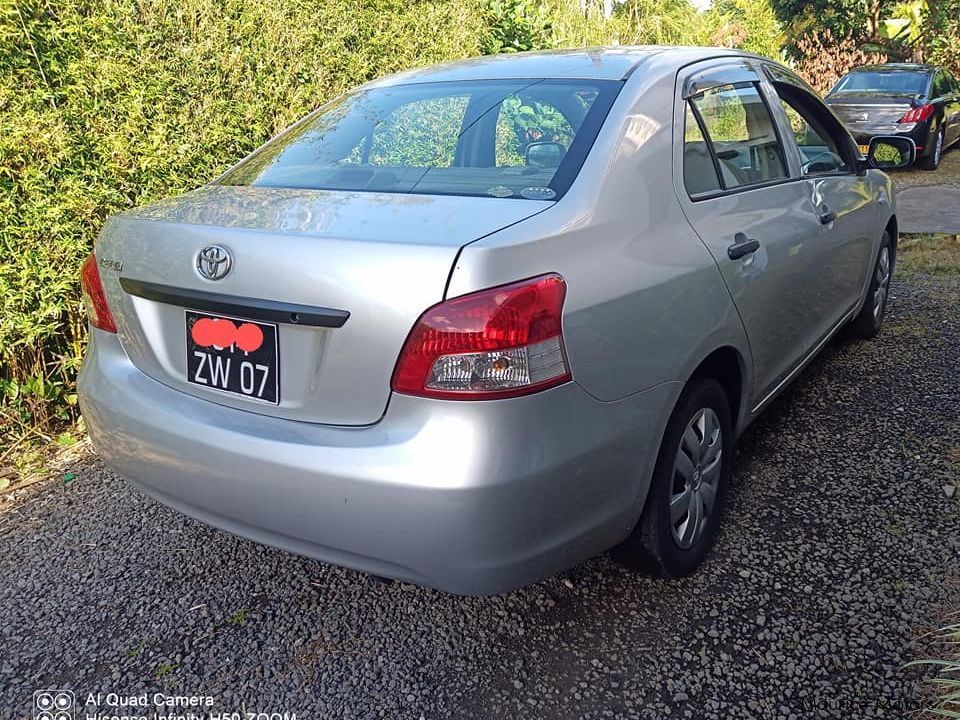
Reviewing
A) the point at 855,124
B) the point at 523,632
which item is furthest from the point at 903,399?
the point at 855,124

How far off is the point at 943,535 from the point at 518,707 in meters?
1.67

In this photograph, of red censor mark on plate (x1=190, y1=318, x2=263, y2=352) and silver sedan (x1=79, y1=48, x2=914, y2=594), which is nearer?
silver sedan (x1=79, y1=48, x2=914, y2=594)

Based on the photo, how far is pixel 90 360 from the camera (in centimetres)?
251

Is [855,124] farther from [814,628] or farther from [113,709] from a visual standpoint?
[113,709]

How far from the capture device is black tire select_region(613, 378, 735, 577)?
2.37m

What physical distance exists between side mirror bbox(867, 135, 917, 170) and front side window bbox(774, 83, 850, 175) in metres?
0.20

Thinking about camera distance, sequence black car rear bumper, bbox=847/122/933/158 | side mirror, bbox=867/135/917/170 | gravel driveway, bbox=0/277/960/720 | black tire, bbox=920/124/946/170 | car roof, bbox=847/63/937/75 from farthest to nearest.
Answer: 1. car roof, bbox=847/63/937/75
2. black tire, bbox=920/124/946/170
3. black car rear bumper, bbox=847/122/933/158
4. side mirror, bbox=867/135/917/170
5. gravel driveway, bbox=0/277/960/720

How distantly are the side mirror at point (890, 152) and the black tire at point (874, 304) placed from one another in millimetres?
488

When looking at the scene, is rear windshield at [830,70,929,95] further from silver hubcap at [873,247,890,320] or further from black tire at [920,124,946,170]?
silver hubcap at [873,247,890,320]

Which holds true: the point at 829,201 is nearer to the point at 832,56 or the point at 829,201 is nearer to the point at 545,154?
the point at 545,154

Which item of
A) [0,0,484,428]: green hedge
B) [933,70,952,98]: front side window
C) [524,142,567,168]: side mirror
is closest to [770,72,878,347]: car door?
[524,142,567,168]: side mirror

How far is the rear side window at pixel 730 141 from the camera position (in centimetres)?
262

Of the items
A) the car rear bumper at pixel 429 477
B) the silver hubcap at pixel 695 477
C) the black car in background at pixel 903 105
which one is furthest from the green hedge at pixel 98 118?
the black car in background at pixel 903 105

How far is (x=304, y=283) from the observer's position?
1.92 metres
